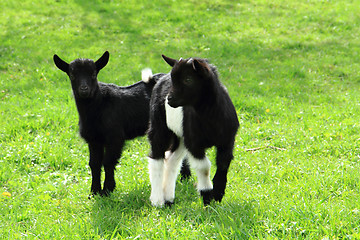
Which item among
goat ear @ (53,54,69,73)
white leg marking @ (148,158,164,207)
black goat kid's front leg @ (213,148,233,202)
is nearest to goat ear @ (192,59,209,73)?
black goat kid's front leg @ (213,148,233,202)

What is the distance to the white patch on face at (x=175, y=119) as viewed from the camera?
488cm

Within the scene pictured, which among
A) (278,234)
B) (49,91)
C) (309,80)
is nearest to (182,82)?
(278,234)

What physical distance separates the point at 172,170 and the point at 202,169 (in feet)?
2.36

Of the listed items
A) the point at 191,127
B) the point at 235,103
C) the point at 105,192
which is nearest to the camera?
the point at 191,127

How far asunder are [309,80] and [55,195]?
716 cm

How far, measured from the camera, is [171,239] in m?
4.02

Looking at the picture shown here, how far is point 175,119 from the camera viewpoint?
4.96 m

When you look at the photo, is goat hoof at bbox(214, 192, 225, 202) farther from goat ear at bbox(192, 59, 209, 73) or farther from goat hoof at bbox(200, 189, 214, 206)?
goat ear at bbox(192, 59, 209, 73)

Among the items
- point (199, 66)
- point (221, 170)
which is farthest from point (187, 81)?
point (221, 170)

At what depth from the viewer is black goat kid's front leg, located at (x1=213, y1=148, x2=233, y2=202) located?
4594mm

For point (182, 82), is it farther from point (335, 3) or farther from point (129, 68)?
point (335, 3)

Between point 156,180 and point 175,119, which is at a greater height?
point 175,119

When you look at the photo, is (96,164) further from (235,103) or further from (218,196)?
(235,103)

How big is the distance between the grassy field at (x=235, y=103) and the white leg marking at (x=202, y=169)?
0.27 metres
